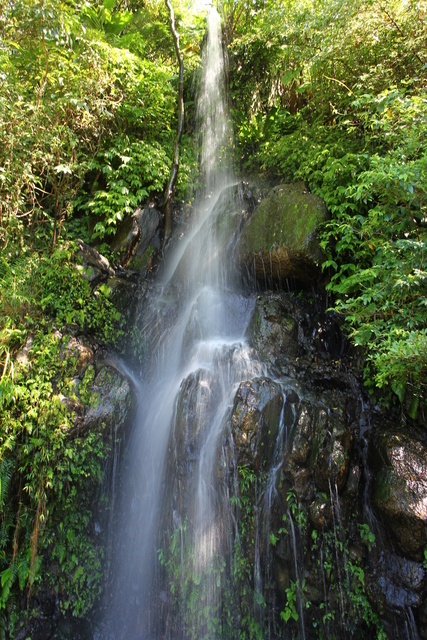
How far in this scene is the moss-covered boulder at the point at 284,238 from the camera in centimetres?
521

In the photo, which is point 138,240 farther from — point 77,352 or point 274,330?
point 274,330

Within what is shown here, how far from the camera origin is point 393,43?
5316 millimetres

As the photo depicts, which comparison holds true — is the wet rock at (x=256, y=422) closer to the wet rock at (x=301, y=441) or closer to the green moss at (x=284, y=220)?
the wet rock at (x=301, y=441)

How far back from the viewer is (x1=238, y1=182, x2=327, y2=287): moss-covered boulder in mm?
5215

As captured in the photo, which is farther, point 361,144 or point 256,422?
point 361,144

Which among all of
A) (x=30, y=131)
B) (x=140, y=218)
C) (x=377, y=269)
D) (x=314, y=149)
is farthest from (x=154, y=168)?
(x=377, y=269)

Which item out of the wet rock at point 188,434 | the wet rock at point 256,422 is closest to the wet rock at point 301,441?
the wet rock at point 256,422

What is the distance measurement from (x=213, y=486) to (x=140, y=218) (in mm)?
5023

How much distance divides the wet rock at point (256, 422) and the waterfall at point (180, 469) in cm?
22

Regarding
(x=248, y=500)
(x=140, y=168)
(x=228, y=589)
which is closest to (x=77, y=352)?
(x=248, y=500)

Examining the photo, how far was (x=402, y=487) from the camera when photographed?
3.50 m

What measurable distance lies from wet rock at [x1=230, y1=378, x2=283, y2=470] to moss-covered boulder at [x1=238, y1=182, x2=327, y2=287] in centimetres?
205

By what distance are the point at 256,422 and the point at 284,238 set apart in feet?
9.20

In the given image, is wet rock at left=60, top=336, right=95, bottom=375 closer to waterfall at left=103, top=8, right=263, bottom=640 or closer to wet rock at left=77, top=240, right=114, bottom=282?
waterfall at left=103, top=8, right=263, bottom=640
